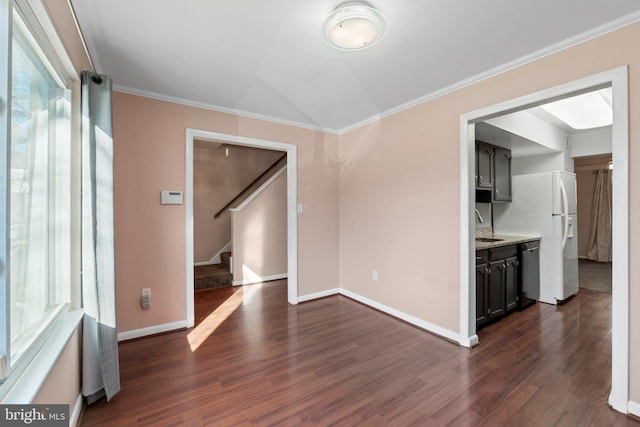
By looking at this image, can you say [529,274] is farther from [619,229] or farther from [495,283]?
[619,229]

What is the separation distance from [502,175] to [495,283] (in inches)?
61.4

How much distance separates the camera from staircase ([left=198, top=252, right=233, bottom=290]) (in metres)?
4.39

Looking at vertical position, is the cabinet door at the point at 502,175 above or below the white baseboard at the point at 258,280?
above

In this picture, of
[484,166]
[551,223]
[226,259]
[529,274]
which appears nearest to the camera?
[484,166]

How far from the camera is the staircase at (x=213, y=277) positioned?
4387 millimetres

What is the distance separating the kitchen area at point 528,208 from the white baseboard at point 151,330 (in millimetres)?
3141

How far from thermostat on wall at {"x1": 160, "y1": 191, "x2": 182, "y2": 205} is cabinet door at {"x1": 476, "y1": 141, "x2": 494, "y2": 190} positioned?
341cm

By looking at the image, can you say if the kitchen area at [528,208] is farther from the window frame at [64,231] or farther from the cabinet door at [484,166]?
the window frame at [64,231]

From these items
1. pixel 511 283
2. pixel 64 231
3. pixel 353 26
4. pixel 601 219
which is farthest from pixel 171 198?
A: pixel 601 219

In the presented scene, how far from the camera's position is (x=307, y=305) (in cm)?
369

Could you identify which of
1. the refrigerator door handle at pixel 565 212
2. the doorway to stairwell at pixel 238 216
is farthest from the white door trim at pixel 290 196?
the refrigerator door handle at pixel 565 212

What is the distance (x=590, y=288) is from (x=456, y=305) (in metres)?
3.53

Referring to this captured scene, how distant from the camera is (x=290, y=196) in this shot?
3.75 meters

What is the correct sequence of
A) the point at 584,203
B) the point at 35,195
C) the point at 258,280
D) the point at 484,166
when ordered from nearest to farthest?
the point at 35,195
the point at 484,166
the point at 258,280
the point at 584,203
